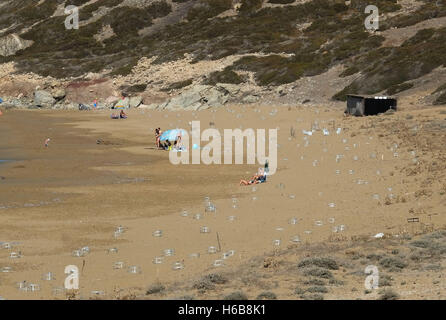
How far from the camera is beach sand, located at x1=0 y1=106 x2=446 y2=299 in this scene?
56.9 feet

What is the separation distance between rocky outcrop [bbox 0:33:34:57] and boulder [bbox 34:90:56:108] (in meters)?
31.9

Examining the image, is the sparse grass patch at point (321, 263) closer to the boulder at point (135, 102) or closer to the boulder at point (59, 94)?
the boulder at point (135, 102)

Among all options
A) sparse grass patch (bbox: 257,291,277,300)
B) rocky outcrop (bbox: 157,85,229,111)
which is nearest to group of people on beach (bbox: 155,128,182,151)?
rocky outcrop (bbox: 157,85,229,111)

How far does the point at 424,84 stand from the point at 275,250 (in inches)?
1684

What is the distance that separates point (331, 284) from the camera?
1422 centimetres

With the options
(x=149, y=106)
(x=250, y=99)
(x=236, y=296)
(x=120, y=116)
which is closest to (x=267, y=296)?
(x=236, y=296)

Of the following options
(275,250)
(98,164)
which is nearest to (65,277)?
(275,250)

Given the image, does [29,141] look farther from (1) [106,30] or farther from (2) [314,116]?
(1) [106,30]

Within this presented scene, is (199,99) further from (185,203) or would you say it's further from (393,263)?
(393,263)

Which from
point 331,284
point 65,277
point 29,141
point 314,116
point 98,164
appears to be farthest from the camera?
point 314,116

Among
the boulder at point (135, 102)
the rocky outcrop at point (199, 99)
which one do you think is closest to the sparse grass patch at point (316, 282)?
the rocky outcrop at point (199, 99)

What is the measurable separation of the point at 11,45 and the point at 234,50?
40.5m

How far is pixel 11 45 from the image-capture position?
111m

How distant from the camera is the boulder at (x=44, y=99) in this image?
79062 millimetres
